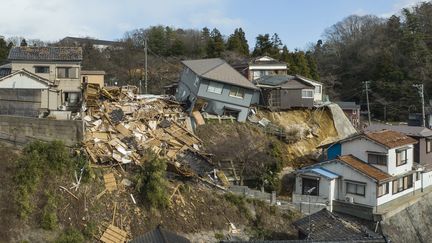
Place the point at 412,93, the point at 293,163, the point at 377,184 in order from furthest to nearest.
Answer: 1. the point at 412,93
2. the point at 293,163
3. the point at 377,184

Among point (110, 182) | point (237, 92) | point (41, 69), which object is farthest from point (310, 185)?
point (41, 69)

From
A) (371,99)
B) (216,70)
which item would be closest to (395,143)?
(216,70)

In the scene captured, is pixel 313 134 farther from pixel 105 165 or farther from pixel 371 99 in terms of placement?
pixel 371 99

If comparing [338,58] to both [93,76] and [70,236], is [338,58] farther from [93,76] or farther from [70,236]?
[70,236]

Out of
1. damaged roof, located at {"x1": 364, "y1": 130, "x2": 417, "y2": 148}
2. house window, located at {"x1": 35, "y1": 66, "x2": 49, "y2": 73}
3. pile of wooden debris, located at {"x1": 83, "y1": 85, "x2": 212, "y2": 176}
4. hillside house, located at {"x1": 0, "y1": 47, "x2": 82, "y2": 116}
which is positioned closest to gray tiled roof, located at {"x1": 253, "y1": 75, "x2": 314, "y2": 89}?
damaged roof, located at {"x1": 364, "y1": 130, "x2": 417, "y2": 148}

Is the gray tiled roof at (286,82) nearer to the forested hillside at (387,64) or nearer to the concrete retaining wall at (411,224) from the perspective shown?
the concrete retaining wall at (411,224)

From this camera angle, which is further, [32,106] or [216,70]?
[216,70]

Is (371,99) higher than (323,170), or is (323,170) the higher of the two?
(371,99)
